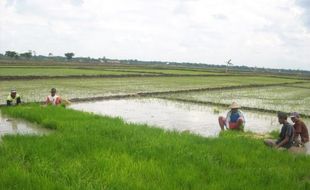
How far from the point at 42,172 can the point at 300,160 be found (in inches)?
158

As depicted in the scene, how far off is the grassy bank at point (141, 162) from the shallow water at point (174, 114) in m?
2.55

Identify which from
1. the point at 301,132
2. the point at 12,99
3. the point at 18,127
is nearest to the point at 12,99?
the point at 12,99

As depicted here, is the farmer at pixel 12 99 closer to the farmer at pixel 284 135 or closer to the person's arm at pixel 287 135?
the farmer at pixel 284 135

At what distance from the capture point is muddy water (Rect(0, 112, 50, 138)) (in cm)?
826

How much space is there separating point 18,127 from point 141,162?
4433mm

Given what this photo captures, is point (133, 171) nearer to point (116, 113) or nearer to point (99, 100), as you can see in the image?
point (116, 113)

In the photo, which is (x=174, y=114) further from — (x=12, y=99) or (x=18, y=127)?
(x=18, y=127)

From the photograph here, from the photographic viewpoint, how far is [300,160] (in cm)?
652

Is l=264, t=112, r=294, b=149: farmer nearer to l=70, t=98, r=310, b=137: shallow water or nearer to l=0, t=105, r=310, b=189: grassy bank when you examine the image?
l=0, t=105, r=310, b=189: grassy bank

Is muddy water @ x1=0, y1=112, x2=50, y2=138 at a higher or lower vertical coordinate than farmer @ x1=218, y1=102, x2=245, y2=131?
lower

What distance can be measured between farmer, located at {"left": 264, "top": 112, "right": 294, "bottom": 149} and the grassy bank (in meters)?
0.32

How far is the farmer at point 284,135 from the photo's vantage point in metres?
7.30

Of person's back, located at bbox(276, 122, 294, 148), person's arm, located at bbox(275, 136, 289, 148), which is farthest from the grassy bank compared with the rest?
person's back, located at bbox(276, 122, 294, 148)

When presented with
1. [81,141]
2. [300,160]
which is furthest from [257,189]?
[81,141]
